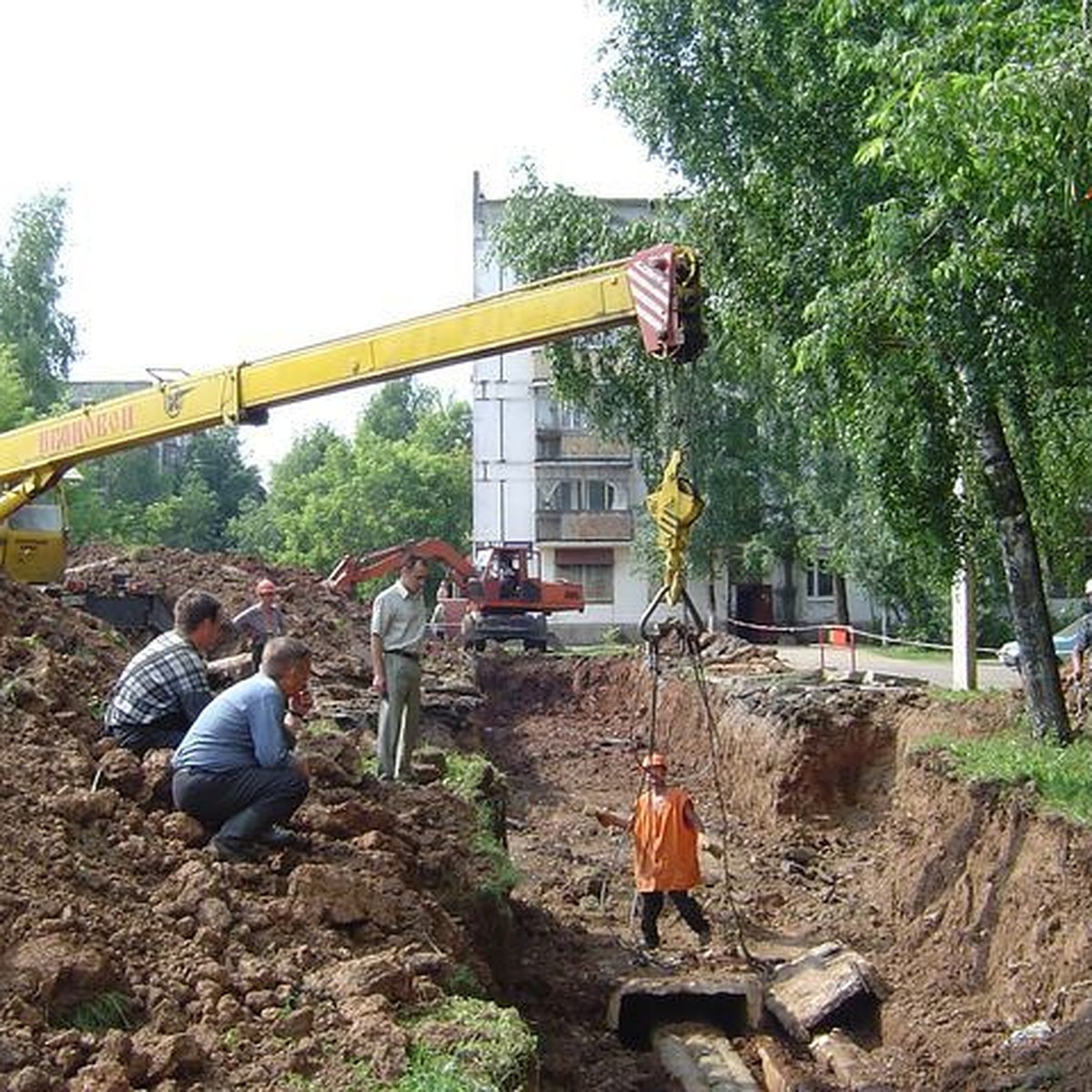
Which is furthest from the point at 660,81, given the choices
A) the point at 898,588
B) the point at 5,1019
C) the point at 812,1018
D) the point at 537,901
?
the point at 898,588

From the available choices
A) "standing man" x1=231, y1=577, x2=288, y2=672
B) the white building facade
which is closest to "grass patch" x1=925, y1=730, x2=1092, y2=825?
"standing man" x1=231, y1=577, x2=288, y2=672

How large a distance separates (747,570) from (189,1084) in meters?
37.4

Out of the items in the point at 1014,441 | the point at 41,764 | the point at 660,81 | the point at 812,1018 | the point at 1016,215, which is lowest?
the point at 812,1018

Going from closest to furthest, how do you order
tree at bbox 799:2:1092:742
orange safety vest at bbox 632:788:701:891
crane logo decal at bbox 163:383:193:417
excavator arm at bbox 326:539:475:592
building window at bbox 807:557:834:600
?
tree at bbox 799:2:1092:742 → orange safety vest at bbox 632:788:701:891 → crane logo decal at bbox 163:383:193:417 → excavator arm at bbox 326:539:475:592 → building window at bbox 807:557:834:600

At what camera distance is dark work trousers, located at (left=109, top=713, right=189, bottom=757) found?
304 inches

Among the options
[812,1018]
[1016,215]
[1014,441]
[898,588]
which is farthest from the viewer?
[898,588]

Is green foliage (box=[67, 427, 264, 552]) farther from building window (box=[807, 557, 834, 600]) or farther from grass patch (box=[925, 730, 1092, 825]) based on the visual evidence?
grass patch (box=[925, 730, 1092, 825])

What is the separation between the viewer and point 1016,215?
838cm

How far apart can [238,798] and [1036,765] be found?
647cm

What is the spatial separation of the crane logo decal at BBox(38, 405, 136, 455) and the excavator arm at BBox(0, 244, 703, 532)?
1 centimetres

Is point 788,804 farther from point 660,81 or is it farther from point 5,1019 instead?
point 5,1019

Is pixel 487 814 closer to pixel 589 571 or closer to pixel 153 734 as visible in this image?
pixel 153 734

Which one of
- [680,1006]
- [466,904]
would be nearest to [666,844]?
[680,1006]

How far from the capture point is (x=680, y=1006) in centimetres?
946
